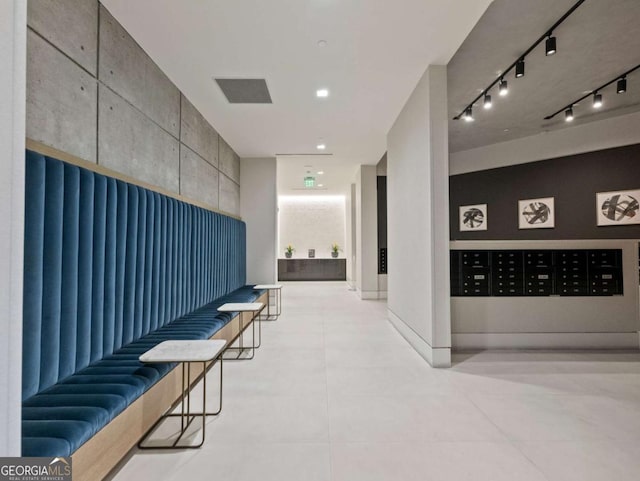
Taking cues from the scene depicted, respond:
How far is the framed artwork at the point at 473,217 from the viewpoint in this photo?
797 cm

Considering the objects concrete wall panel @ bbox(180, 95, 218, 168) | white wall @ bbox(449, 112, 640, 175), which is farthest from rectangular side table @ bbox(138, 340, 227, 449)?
white wall @ bbox(449, 112, 640, 175)

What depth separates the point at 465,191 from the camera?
8.20m

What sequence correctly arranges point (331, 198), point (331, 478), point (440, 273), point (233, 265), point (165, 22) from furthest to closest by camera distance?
1. point (331, 198)
2. point (233, 265)
3. point (440, 273)
4. point (165, 22)
5. point (331, 478)

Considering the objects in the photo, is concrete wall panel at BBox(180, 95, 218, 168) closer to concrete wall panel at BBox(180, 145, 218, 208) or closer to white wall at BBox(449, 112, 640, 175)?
concrete wall panel at BBox(180, 145, 218, 208)

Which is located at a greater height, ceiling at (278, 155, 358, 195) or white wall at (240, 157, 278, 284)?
ceiling at (278, 155, 358, 195)

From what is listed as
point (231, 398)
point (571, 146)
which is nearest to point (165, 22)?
point (231, 398)

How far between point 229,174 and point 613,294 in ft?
20.9

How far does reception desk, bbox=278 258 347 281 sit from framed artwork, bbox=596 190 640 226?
7861 millimetres

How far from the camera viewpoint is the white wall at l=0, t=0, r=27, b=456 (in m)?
0.89

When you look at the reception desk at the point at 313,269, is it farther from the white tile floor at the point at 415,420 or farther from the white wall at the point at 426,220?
the white tile floor at the point at 415,420

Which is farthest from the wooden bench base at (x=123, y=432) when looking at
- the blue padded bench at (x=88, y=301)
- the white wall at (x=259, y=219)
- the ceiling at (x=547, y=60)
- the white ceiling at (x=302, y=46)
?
the white wall at (x=259, y=219)

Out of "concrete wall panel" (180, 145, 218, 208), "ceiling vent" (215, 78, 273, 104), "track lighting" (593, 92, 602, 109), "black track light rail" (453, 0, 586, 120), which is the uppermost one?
"black track light rail" (453, 0, 586, 120)

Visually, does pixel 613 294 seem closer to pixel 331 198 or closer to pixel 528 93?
pixel 528 93

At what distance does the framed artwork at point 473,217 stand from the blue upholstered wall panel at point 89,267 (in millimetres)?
7022
